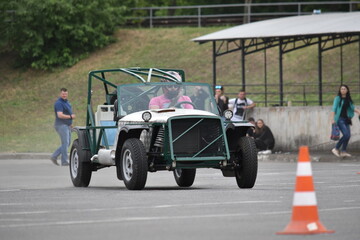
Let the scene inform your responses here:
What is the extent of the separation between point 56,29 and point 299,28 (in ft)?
68.5

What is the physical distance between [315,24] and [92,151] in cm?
1718

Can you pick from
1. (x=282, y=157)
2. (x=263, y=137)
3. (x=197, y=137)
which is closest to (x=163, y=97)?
(x=197, y=137)

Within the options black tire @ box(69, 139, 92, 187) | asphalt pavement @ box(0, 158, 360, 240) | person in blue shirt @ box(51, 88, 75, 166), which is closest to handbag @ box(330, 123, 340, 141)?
person in blue shirt @ box(51, 88, 75, 166)

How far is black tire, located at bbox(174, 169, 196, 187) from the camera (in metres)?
17.4

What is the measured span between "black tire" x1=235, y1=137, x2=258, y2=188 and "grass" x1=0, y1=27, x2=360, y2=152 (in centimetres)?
2384

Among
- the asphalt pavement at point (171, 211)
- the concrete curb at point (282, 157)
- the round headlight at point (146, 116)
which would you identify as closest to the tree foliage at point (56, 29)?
the concrete curb at point (282, 157)

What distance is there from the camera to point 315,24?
110 ft

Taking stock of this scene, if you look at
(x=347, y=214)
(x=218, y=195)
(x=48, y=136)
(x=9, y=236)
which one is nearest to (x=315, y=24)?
(x=48, y=136)

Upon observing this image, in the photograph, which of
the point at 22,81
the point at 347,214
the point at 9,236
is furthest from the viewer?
the point at 22,81

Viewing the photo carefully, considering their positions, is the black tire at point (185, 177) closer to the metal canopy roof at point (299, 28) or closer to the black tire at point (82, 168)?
the black tire at point (82, 168)

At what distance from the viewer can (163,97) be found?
56.0ft

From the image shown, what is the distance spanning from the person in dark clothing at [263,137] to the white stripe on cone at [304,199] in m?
19.7

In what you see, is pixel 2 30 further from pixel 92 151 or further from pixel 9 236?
pixel 9 236

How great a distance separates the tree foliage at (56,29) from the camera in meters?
50.3
